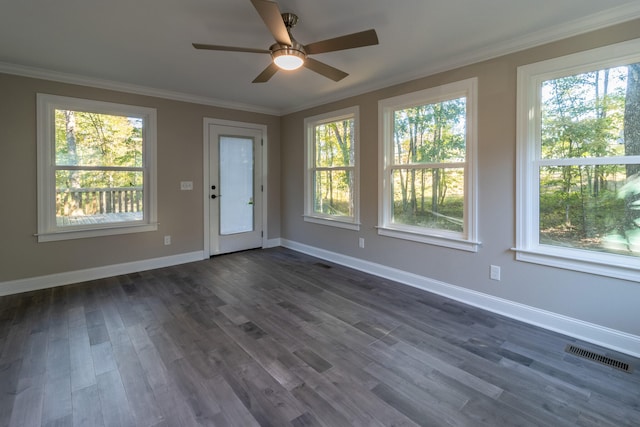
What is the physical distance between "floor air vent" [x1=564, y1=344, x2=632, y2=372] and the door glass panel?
448cm

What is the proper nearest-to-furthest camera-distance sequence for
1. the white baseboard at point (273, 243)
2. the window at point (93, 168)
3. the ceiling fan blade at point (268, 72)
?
1. the ceiling fan blade at point (268, 72)
2. the window at point (93, 168)
3. the white baseboard at point (273, 243)

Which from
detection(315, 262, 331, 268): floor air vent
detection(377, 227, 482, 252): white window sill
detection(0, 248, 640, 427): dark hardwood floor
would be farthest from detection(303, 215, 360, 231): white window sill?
detection(0, 248, 640, 427): dark hardwood floor

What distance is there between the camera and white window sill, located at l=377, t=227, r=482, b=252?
315 cm

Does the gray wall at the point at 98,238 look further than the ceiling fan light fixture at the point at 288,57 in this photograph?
Yes

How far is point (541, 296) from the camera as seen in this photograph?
2705mm

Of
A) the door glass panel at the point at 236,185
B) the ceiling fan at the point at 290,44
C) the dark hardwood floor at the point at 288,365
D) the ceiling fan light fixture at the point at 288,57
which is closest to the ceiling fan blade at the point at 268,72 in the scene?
the ceiling fan at the point at 290,44

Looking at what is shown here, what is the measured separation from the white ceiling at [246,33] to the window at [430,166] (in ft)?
1.14

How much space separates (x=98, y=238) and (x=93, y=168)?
2.91 ft

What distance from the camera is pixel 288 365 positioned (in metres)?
2.14

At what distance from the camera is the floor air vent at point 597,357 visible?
2.13m

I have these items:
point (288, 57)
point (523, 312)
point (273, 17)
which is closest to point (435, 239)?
point (523, 312)

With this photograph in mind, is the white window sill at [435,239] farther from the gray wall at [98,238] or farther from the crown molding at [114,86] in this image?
the crown molding at [114,86]

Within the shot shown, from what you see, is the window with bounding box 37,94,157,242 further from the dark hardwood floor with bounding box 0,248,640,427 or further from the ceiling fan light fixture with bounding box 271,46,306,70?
the ceiling fan light fixture with bounding box 271,46,306,70

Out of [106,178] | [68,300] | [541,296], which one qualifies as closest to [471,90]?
[541,296]
